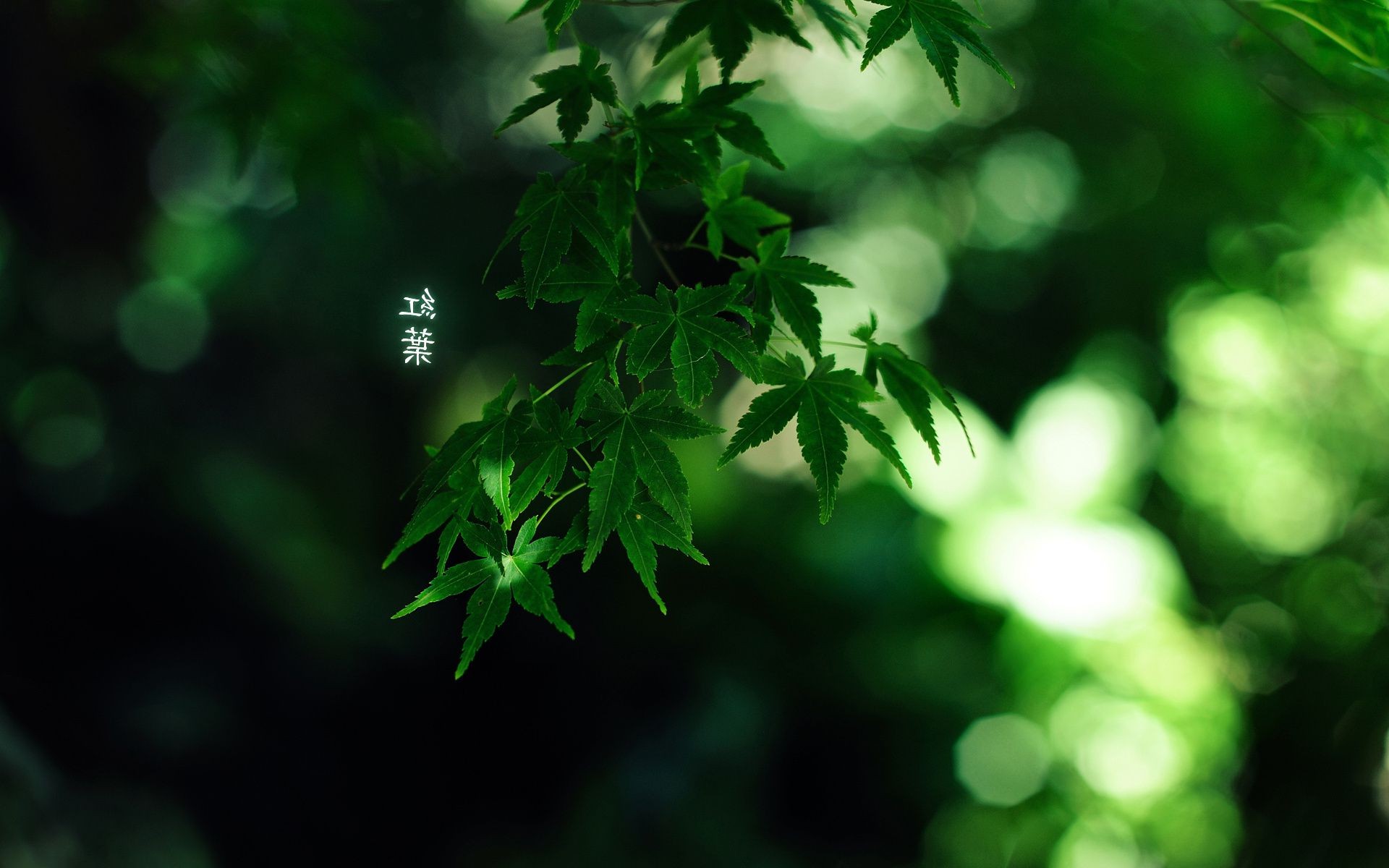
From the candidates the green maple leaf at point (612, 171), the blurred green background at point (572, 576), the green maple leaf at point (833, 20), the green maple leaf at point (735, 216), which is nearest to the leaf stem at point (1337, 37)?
the green maple leaf at point (833, 20)

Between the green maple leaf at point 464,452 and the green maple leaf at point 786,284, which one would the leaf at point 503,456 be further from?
the green maple leaf at point 786,284

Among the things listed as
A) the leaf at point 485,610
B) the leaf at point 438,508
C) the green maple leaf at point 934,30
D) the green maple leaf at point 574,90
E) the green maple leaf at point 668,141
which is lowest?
the leaf at point 485,610

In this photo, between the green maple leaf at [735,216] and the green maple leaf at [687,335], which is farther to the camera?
the green maple leaf at [735,216]

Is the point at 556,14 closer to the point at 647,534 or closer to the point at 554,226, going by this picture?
the point at 554,226

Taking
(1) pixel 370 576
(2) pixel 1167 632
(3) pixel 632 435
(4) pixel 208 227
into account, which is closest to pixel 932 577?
(2) pixel 1167 632

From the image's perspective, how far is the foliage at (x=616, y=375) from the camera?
66 centimetres

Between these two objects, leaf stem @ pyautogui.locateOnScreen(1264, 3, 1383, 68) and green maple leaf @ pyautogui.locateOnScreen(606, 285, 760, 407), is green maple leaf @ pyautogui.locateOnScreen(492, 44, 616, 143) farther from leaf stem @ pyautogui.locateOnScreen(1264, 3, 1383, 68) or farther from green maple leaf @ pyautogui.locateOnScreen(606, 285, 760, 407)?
leaf stem @ pyautogui.locateOnScreen(1264, 3, 1383, 68)

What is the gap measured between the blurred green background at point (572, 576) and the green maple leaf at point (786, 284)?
5.89 feet

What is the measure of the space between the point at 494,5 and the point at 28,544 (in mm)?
2017

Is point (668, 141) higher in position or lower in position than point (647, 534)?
higher

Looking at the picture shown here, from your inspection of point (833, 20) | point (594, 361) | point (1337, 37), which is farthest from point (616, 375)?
point (1337, 37)

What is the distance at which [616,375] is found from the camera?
696 mm

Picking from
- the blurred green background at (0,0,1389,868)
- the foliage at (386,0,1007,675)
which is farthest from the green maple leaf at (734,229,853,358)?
the blurred green background at (0,0,1389,868)

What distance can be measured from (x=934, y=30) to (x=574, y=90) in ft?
0.85
